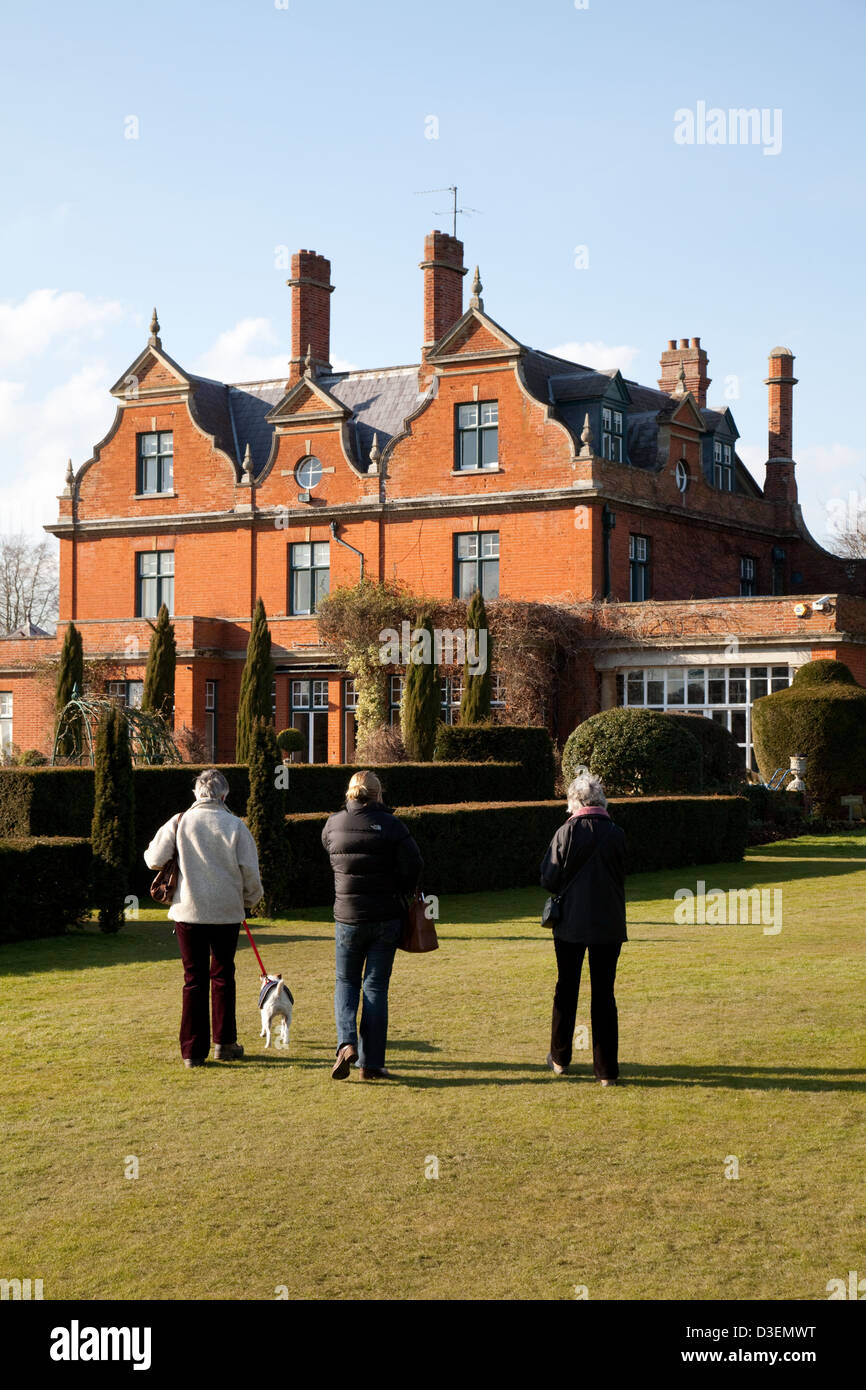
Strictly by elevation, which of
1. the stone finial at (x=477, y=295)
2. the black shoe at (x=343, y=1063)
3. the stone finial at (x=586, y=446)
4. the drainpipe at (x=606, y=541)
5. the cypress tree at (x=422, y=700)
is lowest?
the black shoe at (x=343, y=1063)

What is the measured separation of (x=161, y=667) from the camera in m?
36.6

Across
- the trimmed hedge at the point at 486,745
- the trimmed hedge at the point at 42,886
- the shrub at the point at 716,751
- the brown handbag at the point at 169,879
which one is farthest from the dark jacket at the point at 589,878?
the shrub at the point at 716,751

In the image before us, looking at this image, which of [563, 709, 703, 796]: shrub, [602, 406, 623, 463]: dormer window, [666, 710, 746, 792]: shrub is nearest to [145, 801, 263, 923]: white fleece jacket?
[563, 709, 703, 796]: shrub

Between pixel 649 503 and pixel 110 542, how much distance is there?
14445 millimetres

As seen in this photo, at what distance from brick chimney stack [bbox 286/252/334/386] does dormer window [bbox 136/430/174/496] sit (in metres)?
3.63

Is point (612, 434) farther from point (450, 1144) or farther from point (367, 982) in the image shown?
point (450, 1144)

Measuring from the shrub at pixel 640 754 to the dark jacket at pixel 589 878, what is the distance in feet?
48.3

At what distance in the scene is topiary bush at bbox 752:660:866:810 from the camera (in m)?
27.2

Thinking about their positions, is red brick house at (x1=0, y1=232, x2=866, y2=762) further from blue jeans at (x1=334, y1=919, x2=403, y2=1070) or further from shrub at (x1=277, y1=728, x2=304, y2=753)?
blue jeans at (x1=334, y1=919, x2=403, y2=1070)

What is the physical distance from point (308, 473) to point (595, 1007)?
102ft

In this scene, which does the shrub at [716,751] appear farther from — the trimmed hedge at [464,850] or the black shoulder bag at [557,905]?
the black shoulder bag at [557,905]

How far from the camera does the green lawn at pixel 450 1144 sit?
5781 millimetres
